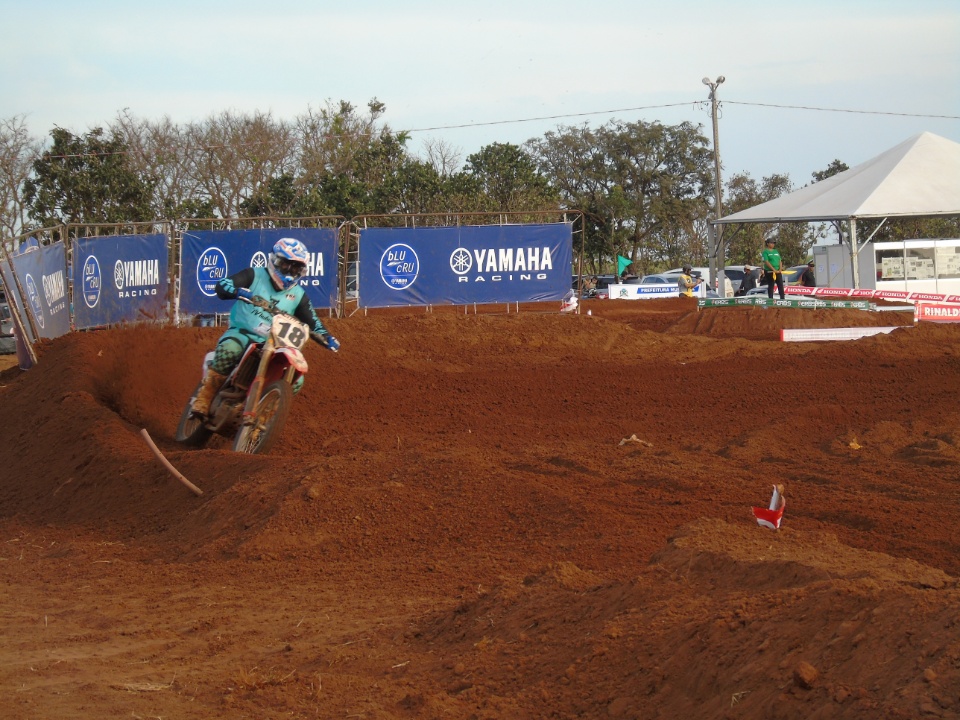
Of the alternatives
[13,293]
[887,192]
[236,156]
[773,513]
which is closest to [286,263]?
[773,513]

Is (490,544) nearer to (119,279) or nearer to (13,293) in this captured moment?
(119,279)

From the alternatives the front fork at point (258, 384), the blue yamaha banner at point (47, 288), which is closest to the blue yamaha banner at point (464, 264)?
the blue yamaha banner at point (47, 288)

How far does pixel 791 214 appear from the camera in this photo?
31188mm

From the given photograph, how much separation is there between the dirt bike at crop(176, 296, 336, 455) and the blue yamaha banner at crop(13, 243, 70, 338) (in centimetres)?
866

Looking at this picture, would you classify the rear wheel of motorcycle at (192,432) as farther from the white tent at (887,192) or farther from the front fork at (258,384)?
the white tent at (887,192)

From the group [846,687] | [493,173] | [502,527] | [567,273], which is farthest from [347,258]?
[493,173]

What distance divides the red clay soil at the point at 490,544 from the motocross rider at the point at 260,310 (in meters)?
0.79

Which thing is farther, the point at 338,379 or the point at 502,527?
the point at 338,379

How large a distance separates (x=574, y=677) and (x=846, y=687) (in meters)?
1.31

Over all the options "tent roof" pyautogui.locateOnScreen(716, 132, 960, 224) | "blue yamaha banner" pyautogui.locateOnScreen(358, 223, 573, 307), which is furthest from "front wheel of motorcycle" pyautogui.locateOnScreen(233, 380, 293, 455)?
"tent roof" pyautogui.locateOnScreen(716, 132, 960, 224)

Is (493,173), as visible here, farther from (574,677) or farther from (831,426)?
(574,677)

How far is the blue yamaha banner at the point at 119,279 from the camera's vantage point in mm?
17391

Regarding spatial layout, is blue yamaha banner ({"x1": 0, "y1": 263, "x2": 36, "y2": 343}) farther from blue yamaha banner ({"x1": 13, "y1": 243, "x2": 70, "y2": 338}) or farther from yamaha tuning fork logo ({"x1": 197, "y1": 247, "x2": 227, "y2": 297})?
yamaha tuning fork logo ({"x1": 197, "y1": 247, "x2": 227, "y2": 297})

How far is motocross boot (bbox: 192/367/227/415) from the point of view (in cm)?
964
